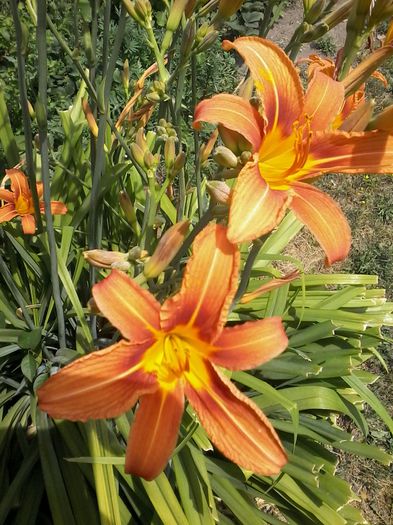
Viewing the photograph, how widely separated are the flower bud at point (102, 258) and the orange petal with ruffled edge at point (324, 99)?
0.46 m

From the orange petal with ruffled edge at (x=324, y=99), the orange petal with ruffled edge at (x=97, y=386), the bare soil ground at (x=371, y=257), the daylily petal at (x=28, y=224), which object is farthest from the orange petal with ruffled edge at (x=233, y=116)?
the bare soil ground at (x=371, y=257)

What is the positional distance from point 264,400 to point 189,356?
76 cm

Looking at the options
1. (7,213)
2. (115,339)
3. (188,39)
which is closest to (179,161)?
(188,39)

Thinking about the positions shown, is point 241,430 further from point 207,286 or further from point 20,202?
point 20,202

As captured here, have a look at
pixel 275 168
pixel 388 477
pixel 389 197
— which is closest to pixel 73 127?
pixel 275 168

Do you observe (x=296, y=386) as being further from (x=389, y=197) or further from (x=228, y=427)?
(x=389, y=197)

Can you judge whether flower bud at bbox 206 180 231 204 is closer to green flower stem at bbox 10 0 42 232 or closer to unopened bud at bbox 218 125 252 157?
unopened bud at bbox 218 125 252 157

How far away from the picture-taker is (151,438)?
792mm

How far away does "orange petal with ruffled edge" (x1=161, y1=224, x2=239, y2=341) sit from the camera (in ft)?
2.54

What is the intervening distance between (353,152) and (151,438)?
0.59m

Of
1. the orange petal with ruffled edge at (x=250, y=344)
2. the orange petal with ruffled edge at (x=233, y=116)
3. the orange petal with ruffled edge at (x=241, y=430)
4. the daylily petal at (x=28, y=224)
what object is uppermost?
the orange petal with ruffled edge at (x=233, y=116)

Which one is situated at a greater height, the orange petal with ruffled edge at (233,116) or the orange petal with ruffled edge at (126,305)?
the orange petal with ruffled edge at (233,116)

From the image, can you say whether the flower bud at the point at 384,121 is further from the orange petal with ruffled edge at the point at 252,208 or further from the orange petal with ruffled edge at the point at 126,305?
the orange petal with ruffled edge at the point at 126,305

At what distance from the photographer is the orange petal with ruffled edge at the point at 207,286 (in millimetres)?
775
